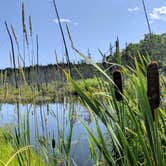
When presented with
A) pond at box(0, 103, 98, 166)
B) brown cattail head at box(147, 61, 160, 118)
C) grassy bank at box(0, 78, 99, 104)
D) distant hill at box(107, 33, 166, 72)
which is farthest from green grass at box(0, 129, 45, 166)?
distant hill at box(107, 33, 166, 72)

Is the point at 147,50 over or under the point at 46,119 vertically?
over

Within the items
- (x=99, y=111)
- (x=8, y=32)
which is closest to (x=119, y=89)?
(x=99, y=111)

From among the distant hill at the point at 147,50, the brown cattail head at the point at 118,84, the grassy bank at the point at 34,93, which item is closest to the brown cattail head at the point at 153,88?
the brown cattail head at the point at 118,84

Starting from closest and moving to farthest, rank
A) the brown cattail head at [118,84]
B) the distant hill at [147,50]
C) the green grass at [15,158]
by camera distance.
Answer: the brown cattail head at [118,84], the distant hill at [147,50], the green grass at [15,158]

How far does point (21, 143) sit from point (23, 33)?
2.06 feet

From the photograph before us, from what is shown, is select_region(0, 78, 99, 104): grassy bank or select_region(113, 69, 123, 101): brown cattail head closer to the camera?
select_region(113, 69, 123, 101): brown cattail head

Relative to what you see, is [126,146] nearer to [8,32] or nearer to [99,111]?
[99,111]

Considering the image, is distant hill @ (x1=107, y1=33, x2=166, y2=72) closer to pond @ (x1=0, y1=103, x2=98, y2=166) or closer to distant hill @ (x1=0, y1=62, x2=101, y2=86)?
distant hill @ (x1=0, y1=62, x2=101, y2=86)

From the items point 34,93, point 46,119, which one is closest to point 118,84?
point 34,93

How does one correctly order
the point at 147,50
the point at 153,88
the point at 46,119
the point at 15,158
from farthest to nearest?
1. the point at 15,158
2. the point at 147,50
3. the point at 46,119
4. the point at 153,88

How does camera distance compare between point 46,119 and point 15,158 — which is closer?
point 46,119

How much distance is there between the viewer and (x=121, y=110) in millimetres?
972

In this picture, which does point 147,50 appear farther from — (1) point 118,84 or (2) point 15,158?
(2) point 15,158

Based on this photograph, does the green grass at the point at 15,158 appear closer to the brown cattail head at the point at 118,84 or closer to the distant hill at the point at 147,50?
the brown cattail head at the point at 118,84
